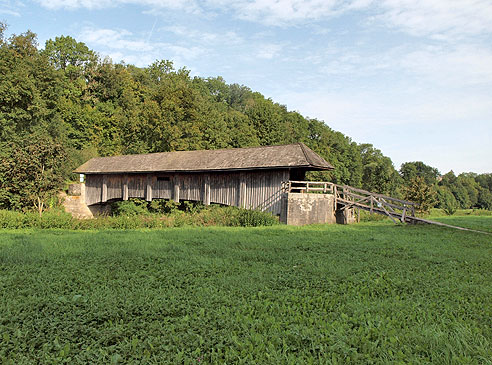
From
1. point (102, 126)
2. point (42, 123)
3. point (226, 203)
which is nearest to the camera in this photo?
point (226, 203)

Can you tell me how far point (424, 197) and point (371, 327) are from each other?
33.3 metres

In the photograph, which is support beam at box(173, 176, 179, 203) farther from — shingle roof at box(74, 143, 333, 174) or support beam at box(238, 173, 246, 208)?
support beam at box(238, 173, 246, 208)

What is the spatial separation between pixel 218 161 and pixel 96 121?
28.4 meters

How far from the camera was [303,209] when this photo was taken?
20141 mm

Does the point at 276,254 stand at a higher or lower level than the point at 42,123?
lower

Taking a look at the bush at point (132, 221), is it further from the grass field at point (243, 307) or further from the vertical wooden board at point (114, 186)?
the vertical wooden board at point (114, 186)

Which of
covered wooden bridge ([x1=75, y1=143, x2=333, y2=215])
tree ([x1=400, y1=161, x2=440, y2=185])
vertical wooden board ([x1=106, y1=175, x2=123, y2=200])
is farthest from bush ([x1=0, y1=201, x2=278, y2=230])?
tree ([x1=400, y1=161, x2=440, y2=185])

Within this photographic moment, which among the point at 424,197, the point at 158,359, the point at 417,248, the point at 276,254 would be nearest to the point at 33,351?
the point at 158,359

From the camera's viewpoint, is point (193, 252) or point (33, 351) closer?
→ point (33, 351)

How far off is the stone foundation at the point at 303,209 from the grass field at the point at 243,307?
35.3 ft

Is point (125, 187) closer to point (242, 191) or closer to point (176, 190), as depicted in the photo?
point (176, 190)

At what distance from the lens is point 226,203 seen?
971 inches

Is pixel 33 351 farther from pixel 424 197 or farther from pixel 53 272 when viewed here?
pixel 424 197

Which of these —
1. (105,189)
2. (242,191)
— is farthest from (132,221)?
(105,189)
